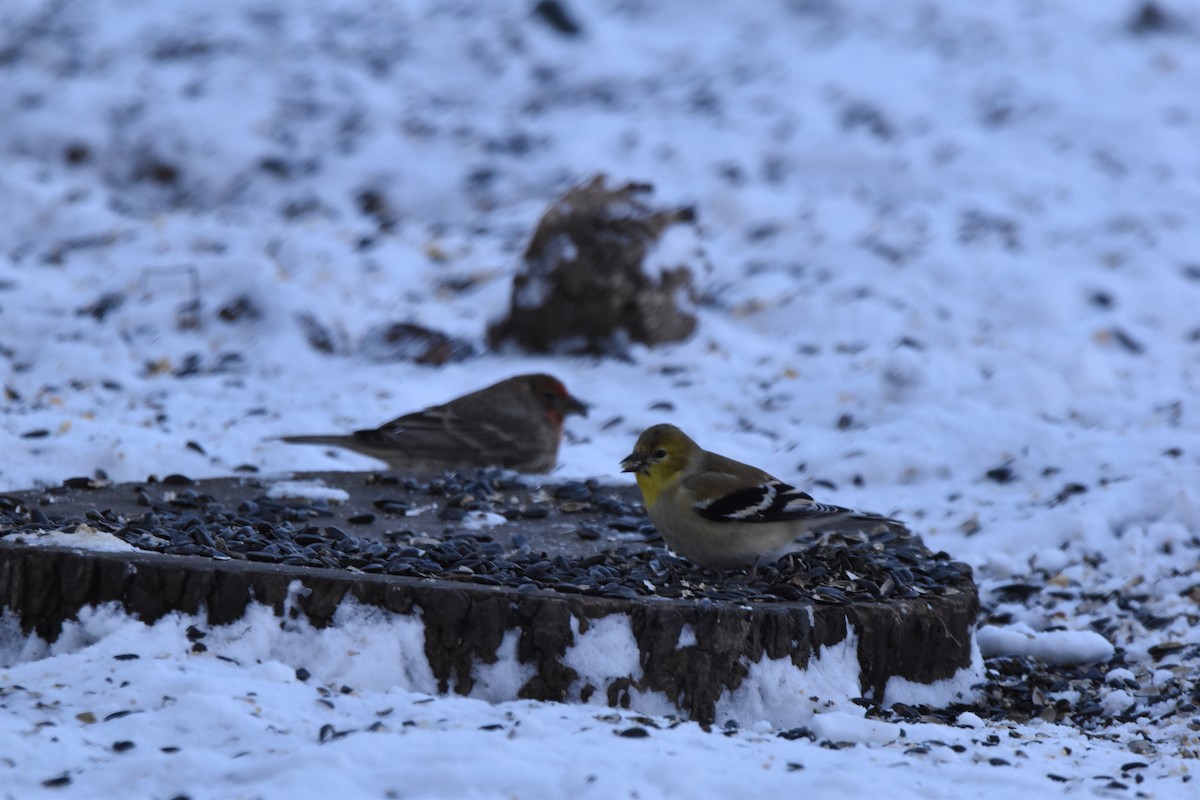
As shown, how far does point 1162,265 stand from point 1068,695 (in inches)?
238

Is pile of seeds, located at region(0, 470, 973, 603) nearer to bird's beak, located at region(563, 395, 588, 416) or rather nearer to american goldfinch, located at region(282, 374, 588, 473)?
american goldfinch, located at region(282, 374, 588, 473)

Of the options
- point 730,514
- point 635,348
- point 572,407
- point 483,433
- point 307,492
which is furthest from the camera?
point 635,348

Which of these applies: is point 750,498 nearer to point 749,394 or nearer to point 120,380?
point 749,394

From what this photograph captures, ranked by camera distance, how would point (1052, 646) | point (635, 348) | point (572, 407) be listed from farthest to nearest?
point (635, 348) < point (572, 407) < point (1052, 646)

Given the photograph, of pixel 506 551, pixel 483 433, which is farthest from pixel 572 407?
pixel 506 551

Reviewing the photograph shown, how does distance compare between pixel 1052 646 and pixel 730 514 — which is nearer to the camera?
pixel 730 514

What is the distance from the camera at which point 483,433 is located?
21.7ft

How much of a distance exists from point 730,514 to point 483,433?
8.11ft

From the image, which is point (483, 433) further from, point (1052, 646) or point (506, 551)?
→ point (1052, 646)

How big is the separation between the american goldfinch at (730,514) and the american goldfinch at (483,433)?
2073mm

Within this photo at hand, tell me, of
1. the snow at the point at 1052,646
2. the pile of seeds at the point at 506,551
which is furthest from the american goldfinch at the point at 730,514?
the snow at the point at 1052,646

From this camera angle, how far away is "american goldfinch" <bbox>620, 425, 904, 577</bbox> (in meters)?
4.32

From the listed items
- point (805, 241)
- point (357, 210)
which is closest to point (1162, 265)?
point (805, 241)

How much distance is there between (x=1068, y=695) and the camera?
441cm
